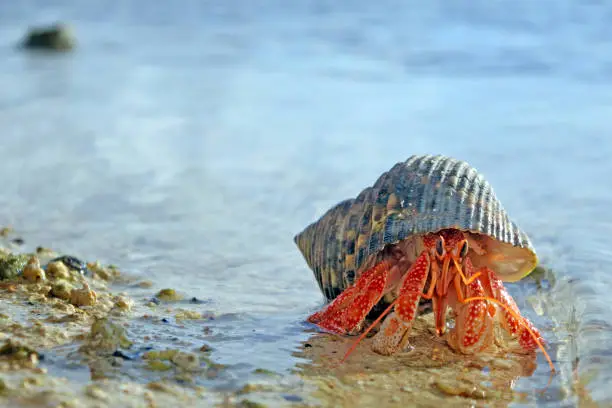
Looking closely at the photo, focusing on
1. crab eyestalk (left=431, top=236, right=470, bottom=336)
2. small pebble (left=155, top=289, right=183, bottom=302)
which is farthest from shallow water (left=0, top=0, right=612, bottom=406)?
crab eyestalk (left=431, top=236, right=470, bottom=336)

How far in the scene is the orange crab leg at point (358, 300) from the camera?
→ 461cm

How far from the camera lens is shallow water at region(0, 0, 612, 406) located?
5.93m

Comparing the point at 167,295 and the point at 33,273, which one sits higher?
the point at 33,273

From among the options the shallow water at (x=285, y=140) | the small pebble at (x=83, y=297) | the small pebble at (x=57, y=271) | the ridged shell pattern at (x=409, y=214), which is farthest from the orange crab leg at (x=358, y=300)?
the small pebble at (x=57, y=271)

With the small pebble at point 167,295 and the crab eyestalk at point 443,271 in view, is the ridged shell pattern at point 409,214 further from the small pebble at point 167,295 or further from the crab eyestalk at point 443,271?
the small pebble at point 167,295

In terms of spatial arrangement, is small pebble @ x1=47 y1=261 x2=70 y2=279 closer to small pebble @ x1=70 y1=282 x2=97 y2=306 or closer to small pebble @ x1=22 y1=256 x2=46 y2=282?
small pebble @ x1=22 y1=256 x2=46 y2=282

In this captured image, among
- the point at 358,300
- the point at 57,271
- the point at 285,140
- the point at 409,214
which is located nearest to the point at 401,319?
the point at 358,300

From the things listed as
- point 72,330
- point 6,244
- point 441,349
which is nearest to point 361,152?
point 6,244

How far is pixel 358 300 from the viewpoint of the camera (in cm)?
464

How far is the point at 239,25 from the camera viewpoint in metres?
17.6

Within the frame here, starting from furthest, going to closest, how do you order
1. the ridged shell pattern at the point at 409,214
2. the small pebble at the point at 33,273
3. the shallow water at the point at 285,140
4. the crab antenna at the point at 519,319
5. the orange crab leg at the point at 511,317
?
1. the shallow water at the point at 285,140
2. the small pebble at the point at 33,273
3. the orange crab leg at the point at 511,317
4. the ridged shell pattern at the point at 409,214
5. the crab antenna at the point at 519,319

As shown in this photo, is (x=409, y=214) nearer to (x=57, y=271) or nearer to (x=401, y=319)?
(x=401, y=319)

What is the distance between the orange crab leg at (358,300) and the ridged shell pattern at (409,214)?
123 mm

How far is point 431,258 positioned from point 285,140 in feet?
16.2
